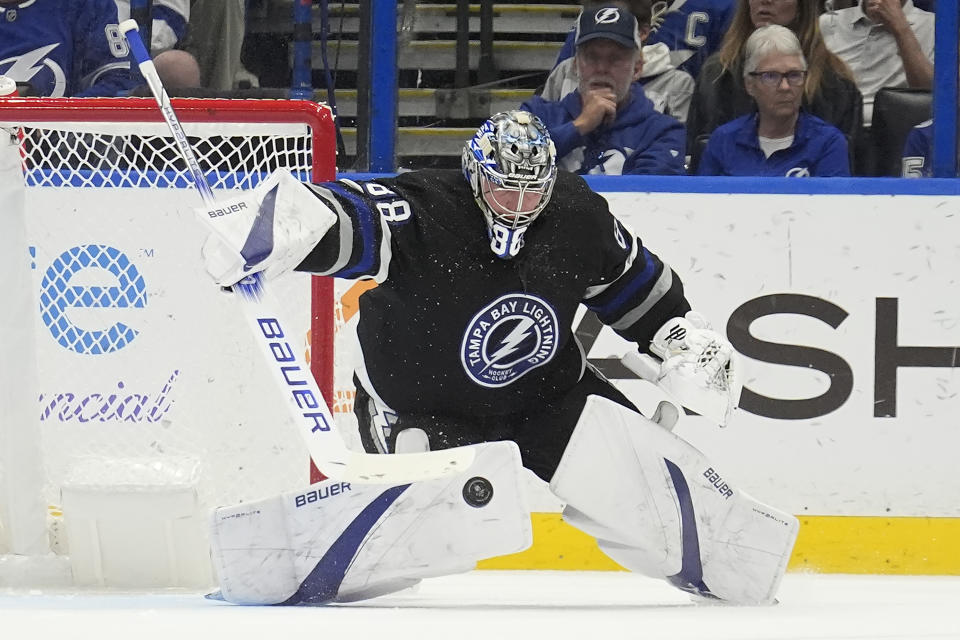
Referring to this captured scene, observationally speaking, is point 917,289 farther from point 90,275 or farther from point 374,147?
point 90,275

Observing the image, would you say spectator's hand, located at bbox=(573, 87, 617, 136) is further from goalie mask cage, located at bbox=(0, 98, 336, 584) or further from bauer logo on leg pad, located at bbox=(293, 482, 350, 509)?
bauer logo on leg pad, located at bbox=(293, 482, 350, 509)

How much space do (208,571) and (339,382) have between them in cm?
67

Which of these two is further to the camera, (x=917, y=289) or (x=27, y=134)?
(x=917, y=289)

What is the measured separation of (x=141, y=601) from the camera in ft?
8.96

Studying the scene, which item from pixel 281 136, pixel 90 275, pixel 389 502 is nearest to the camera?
pixel 389 502

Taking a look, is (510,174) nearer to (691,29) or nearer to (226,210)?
(226,210)

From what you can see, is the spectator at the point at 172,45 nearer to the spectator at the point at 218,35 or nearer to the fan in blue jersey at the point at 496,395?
the spectator at the point at 218,35

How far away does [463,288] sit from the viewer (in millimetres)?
2805

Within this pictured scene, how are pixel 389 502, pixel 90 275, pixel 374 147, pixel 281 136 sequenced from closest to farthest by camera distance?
1. pixel 389 502
2. pixel 281 136
3. pixel 90 275
4. pixel 374 147

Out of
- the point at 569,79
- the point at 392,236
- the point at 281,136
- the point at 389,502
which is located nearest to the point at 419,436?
the point at 389,502

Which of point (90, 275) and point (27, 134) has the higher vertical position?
point (27, 134)

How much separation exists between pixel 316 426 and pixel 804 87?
1.97 meters

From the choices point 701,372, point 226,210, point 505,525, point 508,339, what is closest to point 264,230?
point 226,210

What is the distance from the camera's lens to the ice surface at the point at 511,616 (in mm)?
2072
